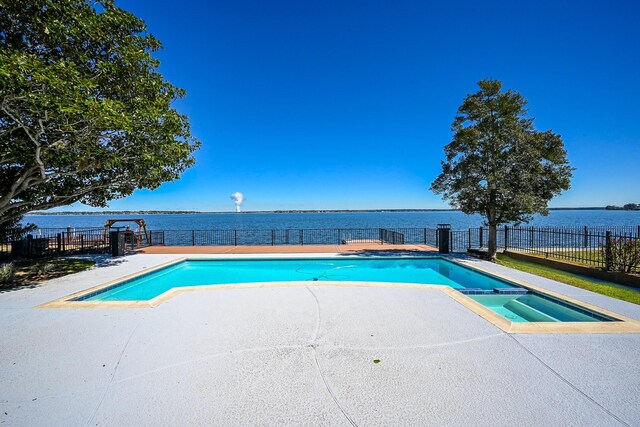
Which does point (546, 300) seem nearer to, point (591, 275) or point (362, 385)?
point (591, 275)

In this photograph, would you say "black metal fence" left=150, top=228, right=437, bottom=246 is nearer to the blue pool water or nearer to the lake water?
the blue pool water

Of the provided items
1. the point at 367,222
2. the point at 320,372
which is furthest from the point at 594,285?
the point at 367,222

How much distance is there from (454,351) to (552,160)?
459 inches

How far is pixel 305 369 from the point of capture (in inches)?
132

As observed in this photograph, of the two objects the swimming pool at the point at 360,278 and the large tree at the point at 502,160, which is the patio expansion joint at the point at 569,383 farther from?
the large tree at the point at 502,160

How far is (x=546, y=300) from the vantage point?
249 inches

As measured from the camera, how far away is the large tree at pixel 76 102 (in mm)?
5930

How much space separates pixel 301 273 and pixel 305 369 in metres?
7.19

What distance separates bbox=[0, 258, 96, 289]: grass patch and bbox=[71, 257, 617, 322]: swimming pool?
2.47m

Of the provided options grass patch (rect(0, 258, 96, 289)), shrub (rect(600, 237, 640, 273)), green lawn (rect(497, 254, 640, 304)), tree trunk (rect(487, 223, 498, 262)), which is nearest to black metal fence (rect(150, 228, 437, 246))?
tree trunk (rect(487, 223, 498, 262))

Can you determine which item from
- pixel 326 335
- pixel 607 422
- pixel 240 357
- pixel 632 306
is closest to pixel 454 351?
pixel 607 422

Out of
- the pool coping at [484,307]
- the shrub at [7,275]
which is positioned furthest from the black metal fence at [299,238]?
the shrub at [7,275]

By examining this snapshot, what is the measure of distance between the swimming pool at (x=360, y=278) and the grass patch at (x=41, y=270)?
97.1 inches

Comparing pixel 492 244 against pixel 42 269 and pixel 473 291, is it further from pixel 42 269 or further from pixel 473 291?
pixel 42 269
